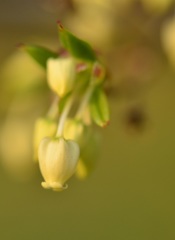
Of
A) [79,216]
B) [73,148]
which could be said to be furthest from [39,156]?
Result: [79,216]

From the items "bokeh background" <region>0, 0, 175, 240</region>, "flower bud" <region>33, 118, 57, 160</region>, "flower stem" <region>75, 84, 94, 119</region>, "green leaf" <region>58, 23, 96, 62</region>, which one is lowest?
"flower bud" <region>33, 118, 57, 160</region>

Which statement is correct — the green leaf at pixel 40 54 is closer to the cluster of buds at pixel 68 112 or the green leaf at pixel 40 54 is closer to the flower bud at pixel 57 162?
the cluster of buds at pixel 68 112

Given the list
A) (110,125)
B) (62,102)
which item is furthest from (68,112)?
(110,125)

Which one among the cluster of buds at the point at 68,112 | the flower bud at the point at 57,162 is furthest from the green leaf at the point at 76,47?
the flower bud at the point at 57,162

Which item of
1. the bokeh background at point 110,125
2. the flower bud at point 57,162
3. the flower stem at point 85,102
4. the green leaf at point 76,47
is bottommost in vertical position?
the flower bud at point 57,162

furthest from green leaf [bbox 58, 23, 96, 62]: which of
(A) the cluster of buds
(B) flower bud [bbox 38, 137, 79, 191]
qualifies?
(B) flower bud [bbox 38, 137, 79, 191]

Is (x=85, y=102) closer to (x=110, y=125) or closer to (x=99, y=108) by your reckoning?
(x=99, y=108)

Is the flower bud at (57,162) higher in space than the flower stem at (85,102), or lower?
lower

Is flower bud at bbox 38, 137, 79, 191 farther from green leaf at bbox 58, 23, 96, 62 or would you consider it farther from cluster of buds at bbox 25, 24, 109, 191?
green leaf at bbox 58, 23, 96, 62
